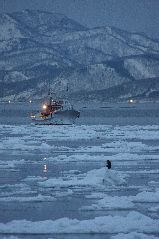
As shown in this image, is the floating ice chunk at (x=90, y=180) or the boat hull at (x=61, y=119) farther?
the boat hull at (x=61, y=119)

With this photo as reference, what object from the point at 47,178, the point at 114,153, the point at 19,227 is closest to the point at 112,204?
the point at 19,227

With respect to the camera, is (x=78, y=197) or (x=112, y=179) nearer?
(x=78, y=197)

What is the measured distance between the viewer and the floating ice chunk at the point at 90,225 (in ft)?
53.7

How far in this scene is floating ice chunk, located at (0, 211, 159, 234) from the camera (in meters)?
16.4

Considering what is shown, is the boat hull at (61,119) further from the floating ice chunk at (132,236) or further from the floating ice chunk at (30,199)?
the floating ice chunk at (132,236)

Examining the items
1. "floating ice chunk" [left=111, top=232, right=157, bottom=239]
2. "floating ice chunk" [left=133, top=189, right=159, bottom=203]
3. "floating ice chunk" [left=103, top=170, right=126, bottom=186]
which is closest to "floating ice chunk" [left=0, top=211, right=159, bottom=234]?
"floating ice chunk" [left=111, top=232, right=157, bottom=239]

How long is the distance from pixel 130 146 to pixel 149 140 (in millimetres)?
8208

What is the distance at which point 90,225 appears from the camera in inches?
667

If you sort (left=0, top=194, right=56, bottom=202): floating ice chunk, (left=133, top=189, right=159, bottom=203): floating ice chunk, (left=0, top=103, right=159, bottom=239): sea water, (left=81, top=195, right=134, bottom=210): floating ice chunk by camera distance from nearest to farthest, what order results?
(left=0, top=103, right=159, bottom=239): sea water < (left=81, top=195, right=134, bottom=210): floating ice chunk < (left=133, top=189, right=159, bottom=203): floating ice chunk < (left=0, top=194, right=56, bottom=202): floating ice chunk

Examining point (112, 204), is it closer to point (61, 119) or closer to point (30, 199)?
point (30, 199)

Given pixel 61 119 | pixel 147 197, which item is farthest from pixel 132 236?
pixel 61 119

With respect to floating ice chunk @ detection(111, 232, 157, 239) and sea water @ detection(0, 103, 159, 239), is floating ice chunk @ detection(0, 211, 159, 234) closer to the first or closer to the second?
sea water @ detection(0, 103, 159, 239)

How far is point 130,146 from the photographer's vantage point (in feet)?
142

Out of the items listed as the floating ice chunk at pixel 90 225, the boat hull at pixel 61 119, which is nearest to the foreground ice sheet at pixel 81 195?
the floating ice chunk at pixel 90 225
